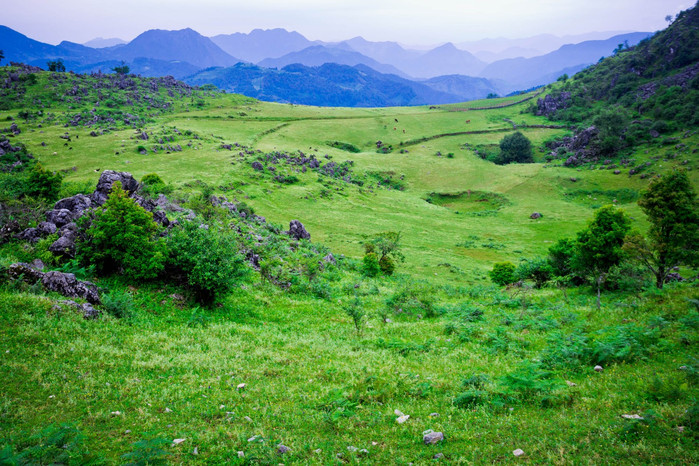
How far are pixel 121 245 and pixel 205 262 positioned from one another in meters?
5.29

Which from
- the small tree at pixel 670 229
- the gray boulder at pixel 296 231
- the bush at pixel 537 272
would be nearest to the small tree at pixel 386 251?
the gray boulder at pixel 296 231

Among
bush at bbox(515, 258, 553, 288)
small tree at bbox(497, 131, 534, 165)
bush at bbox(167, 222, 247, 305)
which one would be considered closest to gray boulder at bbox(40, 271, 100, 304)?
bush at bbox(167, 222, 247, 305)

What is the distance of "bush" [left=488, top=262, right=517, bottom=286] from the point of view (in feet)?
150

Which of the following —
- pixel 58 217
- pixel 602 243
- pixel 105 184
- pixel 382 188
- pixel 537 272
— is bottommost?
pixel 537 272

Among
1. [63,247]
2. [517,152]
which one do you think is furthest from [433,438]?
[517,152]

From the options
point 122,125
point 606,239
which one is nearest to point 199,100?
point 122,125

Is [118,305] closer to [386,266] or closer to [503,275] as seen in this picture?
[386,266]

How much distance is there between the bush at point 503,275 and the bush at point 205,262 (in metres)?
36.2

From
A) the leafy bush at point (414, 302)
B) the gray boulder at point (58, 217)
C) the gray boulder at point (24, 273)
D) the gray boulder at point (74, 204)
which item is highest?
the gray boulder at point (74, 204)

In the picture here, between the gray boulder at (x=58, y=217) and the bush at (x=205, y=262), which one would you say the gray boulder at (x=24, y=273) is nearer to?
the bush at (x=205, y=262)

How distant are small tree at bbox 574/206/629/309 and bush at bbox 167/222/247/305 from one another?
106 ft

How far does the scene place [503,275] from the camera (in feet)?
151

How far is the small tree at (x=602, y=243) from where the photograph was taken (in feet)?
108

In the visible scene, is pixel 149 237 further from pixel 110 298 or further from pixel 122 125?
pixel 122 125
